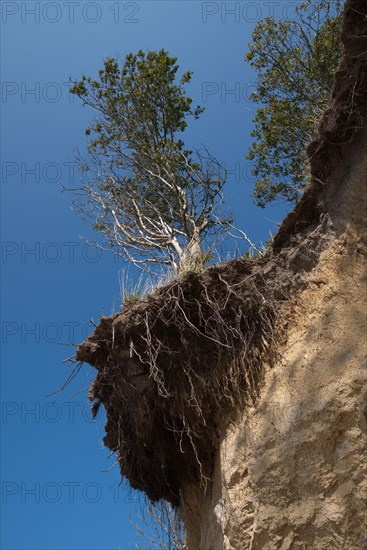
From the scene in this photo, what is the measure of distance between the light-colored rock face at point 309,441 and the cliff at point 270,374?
0.4 inches

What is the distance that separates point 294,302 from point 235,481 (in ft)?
6.24

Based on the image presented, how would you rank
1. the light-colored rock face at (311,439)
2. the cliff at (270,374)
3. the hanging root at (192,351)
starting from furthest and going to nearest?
the hanging root at (192,351), the cliff at (270,374), the light-colored rock face at (311,439)

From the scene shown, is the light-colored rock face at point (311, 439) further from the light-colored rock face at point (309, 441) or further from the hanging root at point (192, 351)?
the hanging root at point (192, 351)

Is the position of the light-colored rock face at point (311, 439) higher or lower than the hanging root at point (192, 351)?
lower

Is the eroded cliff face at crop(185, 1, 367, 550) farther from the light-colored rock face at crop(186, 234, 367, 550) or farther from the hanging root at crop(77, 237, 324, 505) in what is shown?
the hanging root at crop(77, 237, 324, 505)

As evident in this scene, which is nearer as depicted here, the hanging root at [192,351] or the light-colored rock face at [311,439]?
the light-colored rock face at [311,439]

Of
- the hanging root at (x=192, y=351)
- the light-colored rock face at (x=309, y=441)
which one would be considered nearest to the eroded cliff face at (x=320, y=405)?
the light-colored rock face at (x=309, y=441)

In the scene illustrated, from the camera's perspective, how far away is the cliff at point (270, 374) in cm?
539

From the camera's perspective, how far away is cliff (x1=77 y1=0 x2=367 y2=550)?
5.39 m

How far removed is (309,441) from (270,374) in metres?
0.90

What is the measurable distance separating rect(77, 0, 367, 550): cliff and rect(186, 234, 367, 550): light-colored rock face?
0.04 feet

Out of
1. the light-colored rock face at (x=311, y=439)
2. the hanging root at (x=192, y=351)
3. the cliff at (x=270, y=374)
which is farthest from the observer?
the hanging root at (x=192, y=351)

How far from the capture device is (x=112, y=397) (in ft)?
22.7

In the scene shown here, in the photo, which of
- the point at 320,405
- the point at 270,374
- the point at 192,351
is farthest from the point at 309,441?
the point at 192,351
